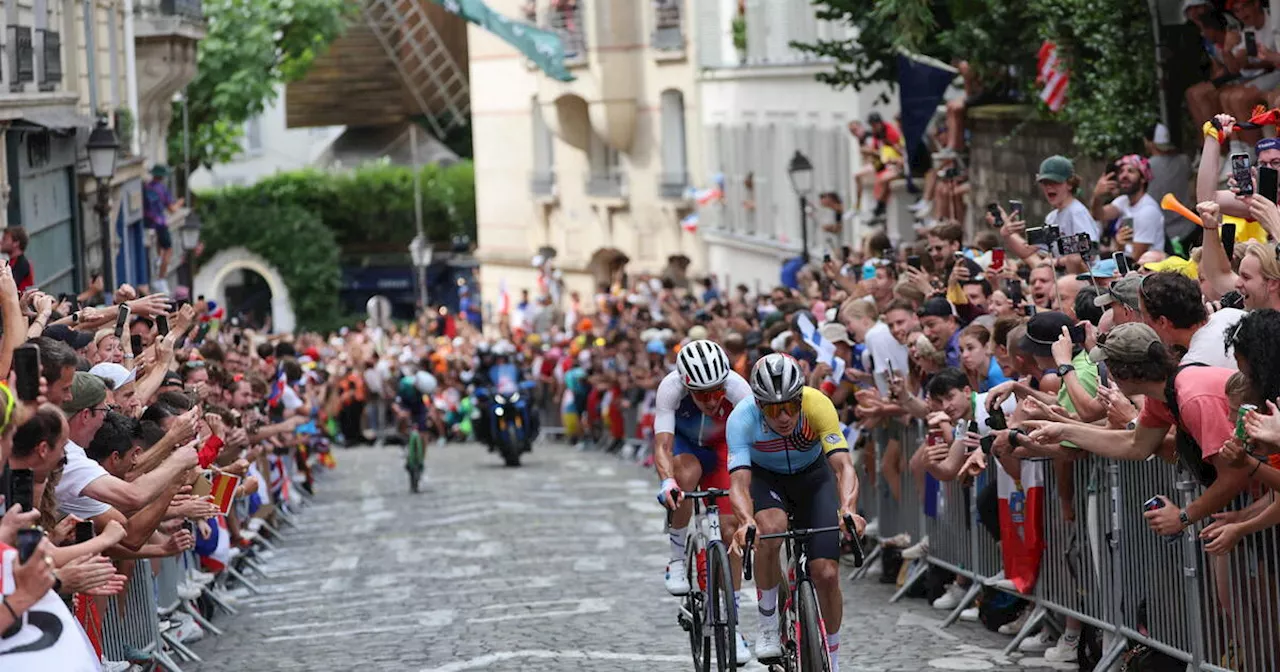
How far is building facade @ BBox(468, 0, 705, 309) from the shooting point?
5438 centimetres

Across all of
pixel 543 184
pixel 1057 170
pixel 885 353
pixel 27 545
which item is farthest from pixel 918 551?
pixel 543 184

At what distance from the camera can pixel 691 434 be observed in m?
13.6

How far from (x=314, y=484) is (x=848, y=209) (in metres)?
11.7

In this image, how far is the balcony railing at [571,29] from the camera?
56031mm

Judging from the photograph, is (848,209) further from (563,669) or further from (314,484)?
(563,669)

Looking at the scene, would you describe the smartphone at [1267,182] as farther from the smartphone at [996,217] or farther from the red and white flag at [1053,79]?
the red and white flag at [1053,79]

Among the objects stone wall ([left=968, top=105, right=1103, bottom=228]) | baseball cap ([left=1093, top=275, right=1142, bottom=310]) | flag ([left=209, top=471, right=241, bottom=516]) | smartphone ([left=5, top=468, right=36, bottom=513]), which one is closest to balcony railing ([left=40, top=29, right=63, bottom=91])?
stone wall ([left=968, top=105, right=1103, bottom=228])

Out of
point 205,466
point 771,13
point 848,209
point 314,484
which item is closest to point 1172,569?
point 205,466

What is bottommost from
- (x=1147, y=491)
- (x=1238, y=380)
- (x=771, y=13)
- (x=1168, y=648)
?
(x=1168, y=648)

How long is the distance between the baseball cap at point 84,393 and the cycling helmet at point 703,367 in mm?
3162

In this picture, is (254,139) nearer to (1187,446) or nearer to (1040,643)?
(1040,643)

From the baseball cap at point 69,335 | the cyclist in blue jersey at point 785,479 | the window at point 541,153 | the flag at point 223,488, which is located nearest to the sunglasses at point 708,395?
the cyclist in blue jersey at point 785,479

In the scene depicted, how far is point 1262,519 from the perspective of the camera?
9438 millimetres

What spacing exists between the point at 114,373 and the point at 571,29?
44.0m
